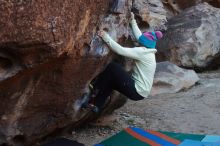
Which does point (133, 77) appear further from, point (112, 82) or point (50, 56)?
point (50, 56)

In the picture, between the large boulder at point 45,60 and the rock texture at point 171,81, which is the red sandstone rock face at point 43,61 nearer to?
the large boulder at point 45,60

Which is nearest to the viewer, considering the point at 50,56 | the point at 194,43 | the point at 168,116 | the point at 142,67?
the point at 50,56

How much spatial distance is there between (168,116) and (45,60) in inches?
123

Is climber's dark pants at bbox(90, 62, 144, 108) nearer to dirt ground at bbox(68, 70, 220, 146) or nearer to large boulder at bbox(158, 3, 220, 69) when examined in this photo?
dirt ground at bbox(68, 70, 220, 146)

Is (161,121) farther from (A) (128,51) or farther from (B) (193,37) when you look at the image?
(B) (193,37)

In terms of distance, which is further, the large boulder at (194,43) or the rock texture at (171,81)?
the large boulder at (194,43)

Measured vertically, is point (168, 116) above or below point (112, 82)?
below

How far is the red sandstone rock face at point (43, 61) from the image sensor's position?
145 inches

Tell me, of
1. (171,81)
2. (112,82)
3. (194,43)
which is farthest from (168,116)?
(194,43)

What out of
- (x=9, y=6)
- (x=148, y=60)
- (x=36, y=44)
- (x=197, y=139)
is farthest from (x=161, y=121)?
(x=9, y=6)

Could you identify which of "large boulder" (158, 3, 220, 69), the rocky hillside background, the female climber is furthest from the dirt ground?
"large boulder" (158, 3, 220, 69)

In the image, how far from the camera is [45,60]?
4020 mm

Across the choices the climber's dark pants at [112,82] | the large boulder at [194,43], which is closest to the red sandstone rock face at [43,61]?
the climber's dark pants at [112,82]

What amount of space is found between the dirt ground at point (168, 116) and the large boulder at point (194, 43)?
141 centimetres
